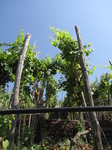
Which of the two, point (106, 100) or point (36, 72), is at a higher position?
point (36, 72)

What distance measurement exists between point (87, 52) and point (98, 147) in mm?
3062

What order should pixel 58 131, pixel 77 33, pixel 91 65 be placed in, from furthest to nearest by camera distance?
pixel 58 131 < pixel 91 65 < pixel 77 33

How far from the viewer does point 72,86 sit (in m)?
6.08

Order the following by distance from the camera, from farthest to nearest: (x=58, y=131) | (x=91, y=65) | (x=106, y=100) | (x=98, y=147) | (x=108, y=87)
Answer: (x=106, y=100) → (x=108, y=87) → (x=58, y=131) → (x=91, y=65) → (x=98, y=147)

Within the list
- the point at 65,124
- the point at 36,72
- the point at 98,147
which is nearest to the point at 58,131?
the point at 65,124

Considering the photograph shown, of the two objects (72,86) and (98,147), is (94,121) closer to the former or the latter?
(98,147)

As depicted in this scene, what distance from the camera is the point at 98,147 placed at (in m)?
3.13

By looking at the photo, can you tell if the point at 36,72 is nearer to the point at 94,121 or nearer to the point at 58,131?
the point at 58,131

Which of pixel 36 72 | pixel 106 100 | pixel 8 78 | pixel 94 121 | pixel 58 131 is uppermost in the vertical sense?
pixel 36 72

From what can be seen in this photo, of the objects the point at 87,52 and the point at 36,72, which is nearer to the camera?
the point at 87,52

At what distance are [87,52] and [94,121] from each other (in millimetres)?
2565

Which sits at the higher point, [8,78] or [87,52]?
[87,52]

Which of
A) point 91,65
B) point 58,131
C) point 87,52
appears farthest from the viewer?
point 58,131

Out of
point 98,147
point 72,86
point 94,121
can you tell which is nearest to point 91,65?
point 72,86
